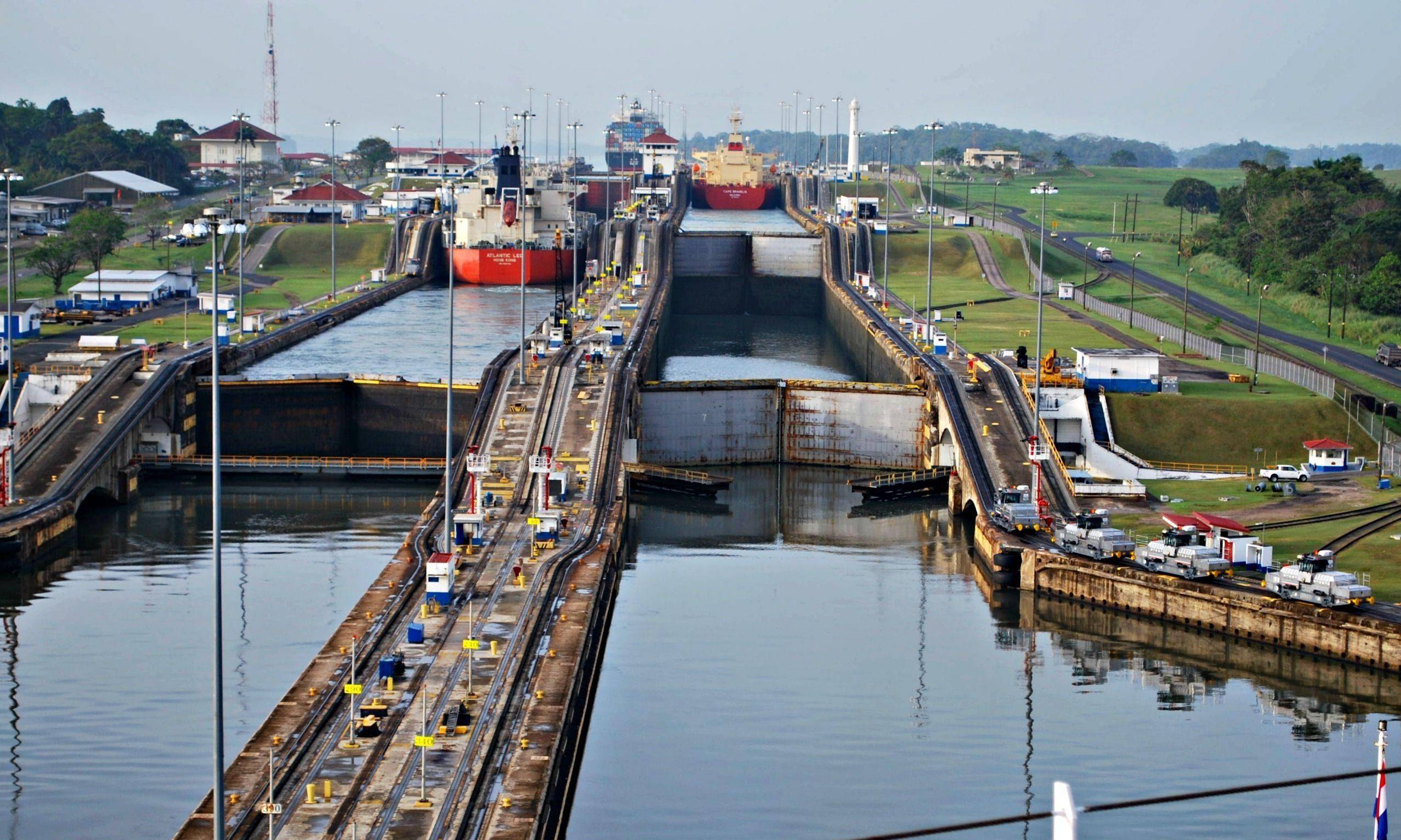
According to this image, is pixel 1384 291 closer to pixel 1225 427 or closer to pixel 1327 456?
pixel 1225 427

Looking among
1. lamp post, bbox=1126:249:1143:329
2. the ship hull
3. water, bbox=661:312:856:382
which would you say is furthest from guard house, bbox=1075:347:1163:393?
the ship hull

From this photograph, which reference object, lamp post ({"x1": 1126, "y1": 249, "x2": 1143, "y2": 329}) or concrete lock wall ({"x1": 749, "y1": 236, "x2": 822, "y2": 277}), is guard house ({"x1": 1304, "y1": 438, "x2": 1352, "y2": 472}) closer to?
lamp post ({"x1": 1126, "y1": 249, "x2": 1143, "y2": 329})

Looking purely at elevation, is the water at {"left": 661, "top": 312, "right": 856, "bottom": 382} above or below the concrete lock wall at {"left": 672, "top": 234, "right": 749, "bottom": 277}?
below

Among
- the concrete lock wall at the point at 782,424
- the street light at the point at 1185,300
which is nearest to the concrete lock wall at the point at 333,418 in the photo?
the concrete lock wall at the point at 782,424

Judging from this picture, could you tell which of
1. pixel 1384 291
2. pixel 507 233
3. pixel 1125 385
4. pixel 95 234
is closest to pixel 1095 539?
pixel 1125 385

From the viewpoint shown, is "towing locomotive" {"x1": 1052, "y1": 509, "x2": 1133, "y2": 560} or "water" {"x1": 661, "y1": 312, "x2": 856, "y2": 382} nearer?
"towing locomotive" {"x1": 1052, "y1": 509, "x2": 1133, "y2": 560}

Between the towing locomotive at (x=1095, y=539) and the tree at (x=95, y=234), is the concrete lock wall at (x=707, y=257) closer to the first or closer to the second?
the tree at (x=95, y=234)
